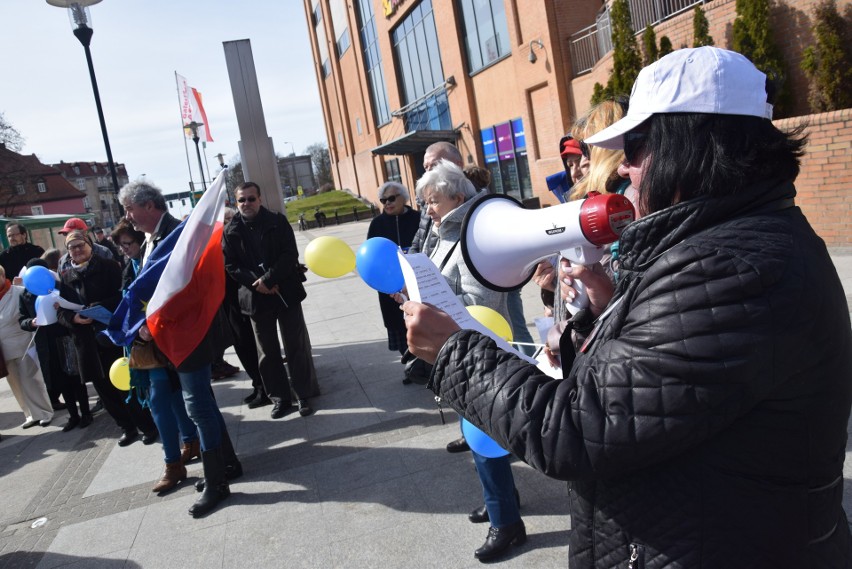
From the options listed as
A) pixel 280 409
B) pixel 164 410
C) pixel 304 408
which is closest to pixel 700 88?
pixel 164 410

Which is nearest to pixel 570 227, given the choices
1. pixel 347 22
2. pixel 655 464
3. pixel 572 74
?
pixel 655 464

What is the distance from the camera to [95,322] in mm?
5691

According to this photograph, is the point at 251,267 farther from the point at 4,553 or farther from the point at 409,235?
the point at 4,553

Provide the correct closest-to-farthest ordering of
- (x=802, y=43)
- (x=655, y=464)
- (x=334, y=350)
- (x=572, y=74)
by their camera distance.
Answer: (x=655, y=464) → (x=334, y=350) → (x=802, y=43) → (x=572, y=74)

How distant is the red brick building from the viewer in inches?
334

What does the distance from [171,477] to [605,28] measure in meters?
12.3

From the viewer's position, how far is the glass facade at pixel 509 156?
1792cm

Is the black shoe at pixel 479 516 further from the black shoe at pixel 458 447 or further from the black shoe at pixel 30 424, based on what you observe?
the black shoe at pixel 30 424

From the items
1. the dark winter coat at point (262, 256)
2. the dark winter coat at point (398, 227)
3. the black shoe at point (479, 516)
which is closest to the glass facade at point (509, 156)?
the dark winter coat at point (398, 227)

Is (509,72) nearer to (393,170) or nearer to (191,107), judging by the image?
(191,107)

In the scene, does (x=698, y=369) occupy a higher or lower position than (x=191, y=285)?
lower

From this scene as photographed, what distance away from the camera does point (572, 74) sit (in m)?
14.8

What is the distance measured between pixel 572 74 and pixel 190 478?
43.7 feet

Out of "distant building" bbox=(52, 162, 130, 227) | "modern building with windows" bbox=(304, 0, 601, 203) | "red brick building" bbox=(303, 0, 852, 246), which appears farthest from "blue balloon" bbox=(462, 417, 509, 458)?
"distant building" bbox=(52, 162, 130, 227)
